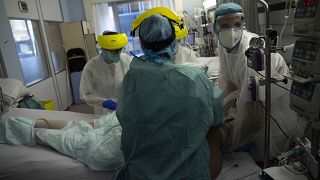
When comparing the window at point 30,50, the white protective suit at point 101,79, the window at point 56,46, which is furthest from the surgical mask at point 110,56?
the window at point 56,46

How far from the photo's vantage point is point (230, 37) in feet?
5.33

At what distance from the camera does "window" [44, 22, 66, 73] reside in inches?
188

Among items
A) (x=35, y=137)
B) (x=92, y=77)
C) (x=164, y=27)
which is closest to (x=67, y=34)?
(x=92, y=77)

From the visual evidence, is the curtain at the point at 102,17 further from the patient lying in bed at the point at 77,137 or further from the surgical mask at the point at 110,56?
the patient lying in bed at the point at 77,137

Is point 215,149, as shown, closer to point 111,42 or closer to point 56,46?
point 111,42

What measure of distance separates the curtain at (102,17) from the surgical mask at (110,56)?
11.4 feet

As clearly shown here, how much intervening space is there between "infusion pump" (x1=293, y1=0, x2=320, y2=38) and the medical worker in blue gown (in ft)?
1.33

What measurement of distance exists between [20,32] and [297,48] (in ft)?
13.2

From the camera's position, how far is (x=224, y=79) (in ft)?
6.07

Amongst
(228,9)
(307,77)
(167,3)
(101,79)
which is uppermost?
(167,3)

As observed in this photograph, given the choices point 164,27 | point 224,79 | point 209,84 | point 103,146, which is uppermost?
point 164,27

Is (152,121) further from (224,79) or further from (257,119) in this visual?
(224,79)

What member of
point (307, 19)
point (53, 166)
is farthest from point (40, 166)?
point (307, 19)

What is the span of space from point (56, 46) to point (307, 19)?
4.87m
